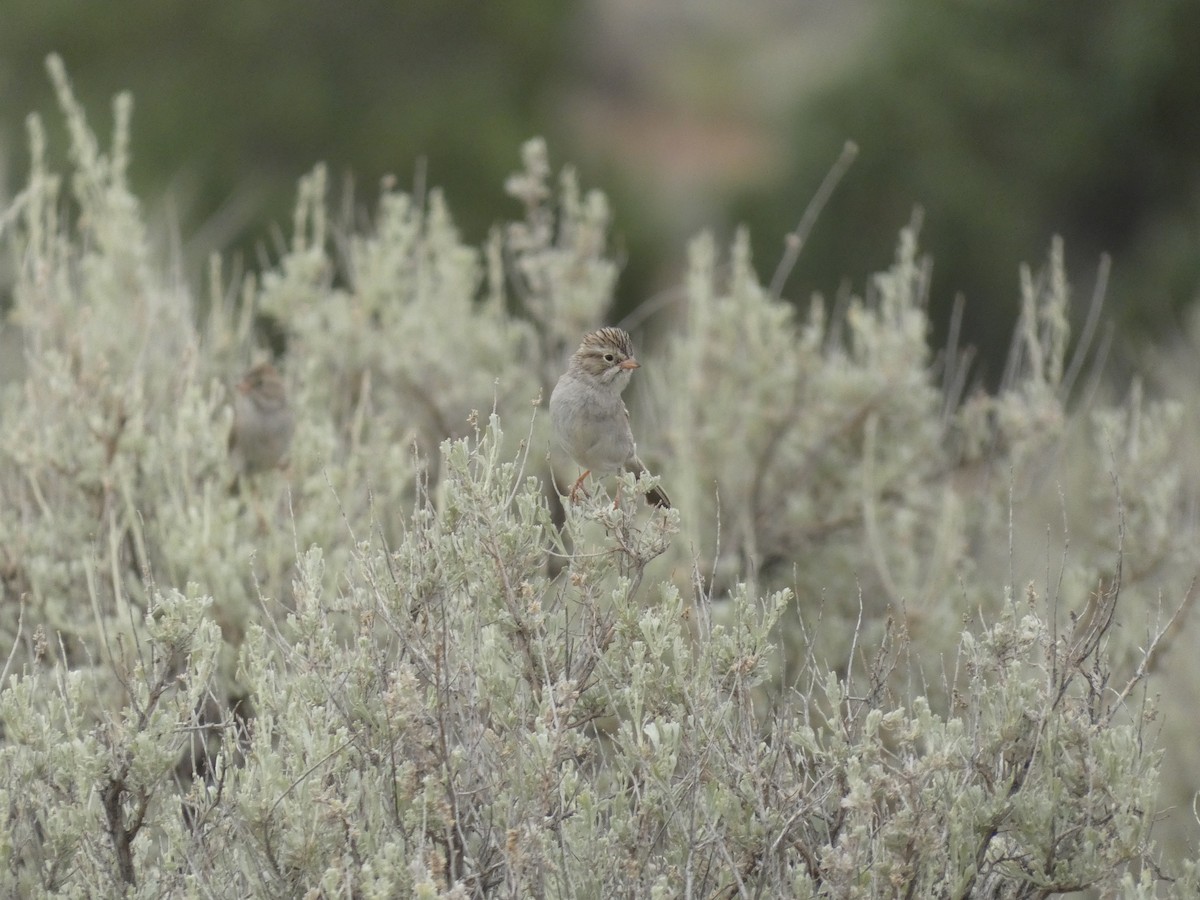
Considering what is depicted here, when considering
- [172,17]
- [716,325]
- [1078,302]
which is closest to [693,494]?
[716,325]

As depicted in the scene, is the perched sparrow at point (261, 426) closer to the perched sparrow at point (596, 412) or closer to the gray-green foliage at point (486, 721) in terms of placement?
the gray-green foliage at point (486, 721)

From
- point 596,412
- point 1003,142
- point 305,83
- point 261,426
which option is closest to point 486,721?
point 596,412

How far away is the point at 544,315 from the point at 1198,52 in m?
12.3

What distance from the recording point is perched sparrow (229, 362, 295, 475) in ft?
21.5

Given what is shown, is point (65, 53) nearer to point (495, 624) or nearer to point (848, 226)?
point (848, 226)

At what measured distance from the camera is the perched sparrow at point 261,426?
6.55 metres

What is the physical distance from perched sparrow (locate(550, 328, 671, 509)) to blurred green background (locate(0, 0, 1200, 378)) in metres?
9.40

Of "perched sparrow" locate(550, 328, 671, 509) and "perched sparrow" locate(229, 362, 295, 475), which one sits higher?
"perched sparrow" locate(550, 328, 671, 509)

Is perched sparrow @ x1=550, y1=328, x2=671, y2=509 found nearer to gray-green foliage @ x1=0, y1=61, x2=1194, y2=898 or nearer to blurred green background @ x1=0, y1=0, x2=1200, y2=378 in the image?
gray-green foliage @ x1=0, y1=61, x2=1194, y2=898

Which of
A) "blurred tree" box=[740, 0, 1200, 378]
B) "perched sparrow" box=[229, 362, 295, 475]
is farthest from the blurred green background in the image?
"perched sparrow" box=[229, 362, 295, 475]

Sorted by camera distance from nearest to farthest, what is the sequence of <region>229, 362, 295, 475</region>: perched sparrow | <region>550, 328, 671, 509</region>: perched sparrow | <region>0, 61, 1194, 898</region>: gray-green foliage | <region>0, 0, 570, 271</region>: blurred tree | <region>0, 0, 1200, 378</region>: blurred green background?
<region>0, 61, 1194, 898</region>: gray-green foliage
<region>550, 328, 671, 509</region>: perched sparrow
<region>229, 362, 295, 475</region>: perched sparrow
<region>0, 0, 1200, 378</region>: blurred green background
<region>0, 0, 570, 271</region>: blurred tree

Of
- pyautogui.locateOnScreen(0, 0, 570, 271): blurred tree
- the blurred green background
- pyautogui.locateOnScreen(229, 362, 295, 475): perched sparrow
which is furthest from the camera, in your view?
pyautogui.locateOnScreen(0, 0, 570, 271): blurred tree

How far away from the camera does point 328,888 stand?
3342mm

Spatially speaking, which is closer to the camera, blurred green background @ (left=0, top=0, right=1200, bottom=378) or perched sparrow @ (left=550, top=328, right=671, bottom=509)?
perched sparrow @ (left=550, top=328, right=671, bottom=509)
